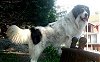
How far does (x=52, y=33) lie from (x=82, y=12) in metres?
0.87

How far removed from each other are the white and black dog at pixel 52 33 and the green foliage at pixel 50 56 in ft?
2.24

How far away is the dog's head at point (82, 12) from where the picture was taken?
6.18m

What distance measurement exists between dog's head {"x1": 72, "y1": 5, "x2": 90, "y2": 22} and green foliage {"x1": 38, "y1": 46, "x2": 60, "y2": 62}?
1430 millimetres

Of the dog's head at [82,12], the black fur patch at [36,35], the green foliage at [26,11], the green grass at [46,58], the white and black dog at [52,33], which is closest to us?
the black fur patch at [36,35]

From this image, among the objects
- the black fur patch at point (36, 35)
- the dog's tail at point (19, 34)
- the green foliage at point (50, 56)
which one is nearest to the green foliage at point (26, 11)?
the green foliage at point (50, 56)

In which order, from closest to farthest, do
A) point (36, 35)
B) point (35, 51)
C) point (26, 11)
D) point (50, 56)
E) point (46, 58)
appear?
point (36, 35) < point (35, 51) < point (46, 58) < point (50, 56) < point (26, 11)

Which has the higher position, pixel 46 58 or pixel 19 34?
pixel 19 34

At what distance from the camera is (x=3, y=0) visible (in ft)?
25.4

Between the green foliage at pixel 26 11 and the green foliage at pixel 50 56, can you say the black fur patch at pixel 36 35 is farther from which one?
the green foliage at pixel 26 11

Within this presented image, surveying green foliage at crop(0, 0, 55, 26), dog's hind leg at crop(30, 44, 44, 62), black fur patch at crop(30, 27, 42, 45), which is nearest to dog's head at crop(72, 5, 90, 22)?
black fur patch at crop(30, 27, 42, 45)

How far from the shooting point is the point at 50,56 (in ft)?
25.2

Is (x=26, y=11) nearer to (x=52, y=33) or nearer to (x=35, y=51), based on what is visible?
(x=52, y=33)

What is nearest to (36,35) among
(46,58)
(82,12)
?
(82,12)

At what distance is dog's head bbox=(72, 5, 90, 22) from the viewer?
618cm
